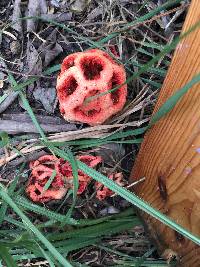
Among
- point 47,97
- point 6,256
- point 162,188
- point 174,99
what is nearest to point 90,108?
point 47,97

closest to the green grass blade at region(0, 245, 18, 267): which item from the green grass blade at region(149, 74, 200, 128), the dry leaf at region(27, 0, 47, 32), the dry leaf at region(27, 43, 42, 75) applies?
the green grass blade at region(149, 74, 200, 128)

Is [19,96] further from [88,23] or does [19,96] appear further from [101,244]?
[101,244]

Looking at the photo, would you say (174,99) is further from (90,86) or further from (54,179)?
(54,179)

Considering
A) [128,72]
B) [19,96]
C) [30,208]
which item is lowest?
[30,208]

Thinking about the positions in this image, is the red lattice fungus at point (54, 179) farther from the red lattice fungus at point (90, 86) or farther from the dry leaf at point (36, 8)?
the dry leaf at point (36, 8)

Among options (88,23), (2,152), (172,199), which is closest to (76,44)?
(88,23)

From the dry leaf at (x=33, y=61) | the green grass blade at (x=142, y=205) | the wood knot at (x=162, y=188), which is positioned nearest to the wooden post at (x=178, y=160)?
the wood knot at (x=162, y=188)
